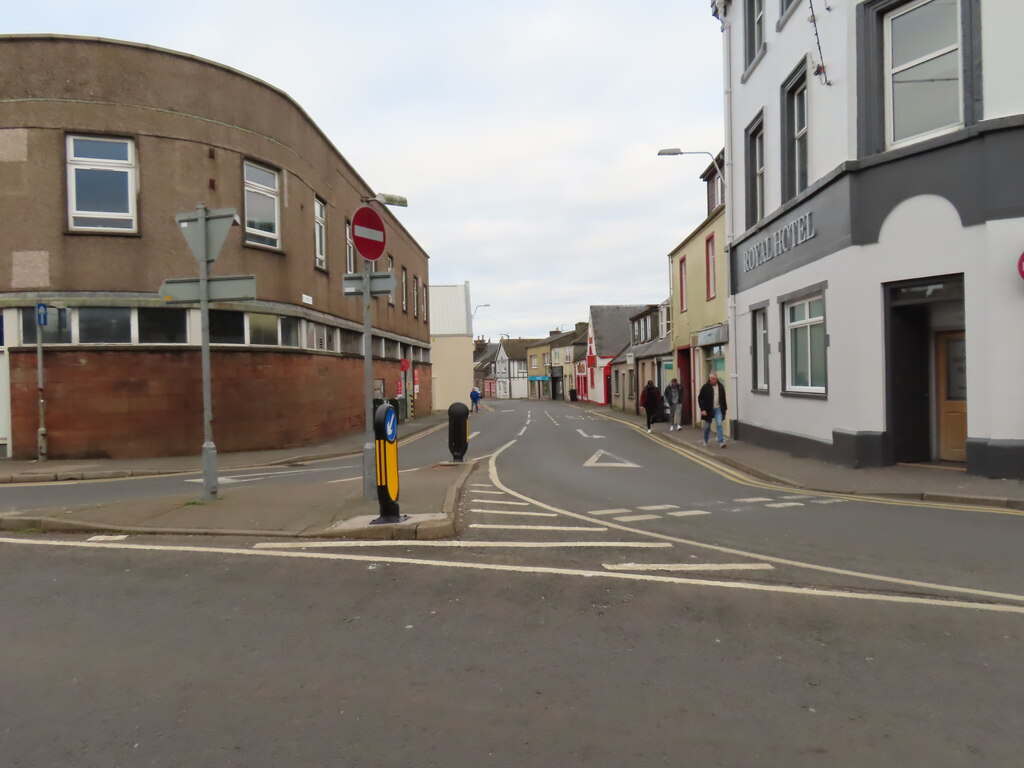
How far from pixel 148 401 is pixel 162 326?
177 centimetres

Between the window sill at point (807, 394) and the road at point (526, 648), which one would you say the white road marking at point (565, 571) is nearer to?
the road at point (526, 648)

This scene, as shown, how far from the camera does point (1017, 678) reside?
11.9 ft

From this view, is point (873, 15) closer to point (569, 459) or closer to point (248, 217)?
point (569, 459)

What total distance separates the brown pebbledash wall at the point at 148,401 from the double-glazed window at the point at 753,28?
550 inches

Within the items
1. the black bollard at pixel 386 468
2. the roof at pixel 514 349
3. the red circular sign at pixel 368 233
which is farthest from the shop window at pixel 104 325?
the roof at pixel 514 349

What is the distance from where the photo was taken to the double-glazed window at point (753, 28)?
16.5 m

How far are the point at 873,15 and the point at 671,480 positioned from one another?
8.42 metres

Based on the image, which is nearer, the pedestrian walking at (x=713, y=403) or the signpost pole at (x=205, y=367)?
the signpost pole at (x=205, y=367)

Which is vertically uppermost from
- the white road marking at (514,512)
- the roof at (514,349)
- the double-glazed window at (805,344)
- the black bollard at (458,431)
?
the roof at (514,349)

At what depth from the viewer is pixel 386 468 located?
727 cm

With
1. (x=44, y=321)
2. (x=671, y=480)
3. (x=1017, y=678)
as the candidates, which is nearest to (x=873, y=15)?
(x=671, y=480)

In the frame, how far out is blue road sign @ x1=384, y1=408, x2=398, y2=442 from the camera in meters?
7.41

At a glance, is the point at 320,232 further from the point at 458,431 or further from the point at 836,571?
the point at 836,571

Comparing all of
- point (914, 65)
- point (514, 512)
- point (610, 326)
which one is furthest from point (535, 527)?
point (610, 326)
